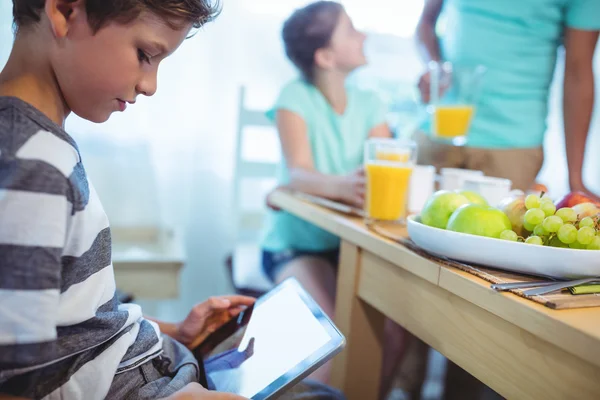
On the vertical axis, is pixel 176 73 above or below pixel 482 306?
above

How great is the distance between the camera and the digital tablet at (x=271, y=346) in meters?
0.65

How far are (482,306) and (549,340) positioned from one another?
0.33 ft

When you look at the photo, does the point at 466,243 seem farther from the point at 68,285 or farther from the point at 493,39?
the point at 493,39

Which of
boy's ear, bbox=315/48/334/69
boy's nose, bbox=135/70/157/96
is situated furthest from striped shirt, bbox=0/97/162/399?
boy's ear, bbox=315/48/334/69

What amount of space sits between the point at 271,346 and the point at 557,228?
0.40 metres

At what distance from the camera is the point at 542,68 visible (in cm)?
156

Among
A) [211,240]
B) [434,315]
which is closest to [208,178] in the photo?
[211,240]

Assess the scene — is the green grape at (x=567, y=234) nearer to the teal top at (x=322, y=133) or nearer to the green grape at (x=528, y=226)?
the green grape at (x=528, y=226)

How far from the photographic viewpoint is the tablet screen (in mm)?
668

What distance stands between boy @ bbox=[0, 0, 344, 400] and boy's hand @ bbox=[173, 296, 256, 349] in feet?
0.48

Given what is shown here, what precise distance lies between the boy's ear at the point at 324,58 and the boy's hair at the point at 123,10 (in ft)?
3.09

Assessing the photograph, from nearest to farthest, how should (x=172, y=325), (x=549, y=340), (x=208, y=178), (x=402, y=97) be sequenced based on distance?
(x=549, y=340), (x=172, y=325), (x=208, y=178), (x=402, y=97)

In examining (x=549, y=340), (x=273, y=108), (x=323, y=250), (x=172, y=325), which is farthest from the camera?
(x=273, y=108)

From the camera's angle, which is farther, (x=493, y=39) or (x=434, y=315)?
(x=493, y=39)
